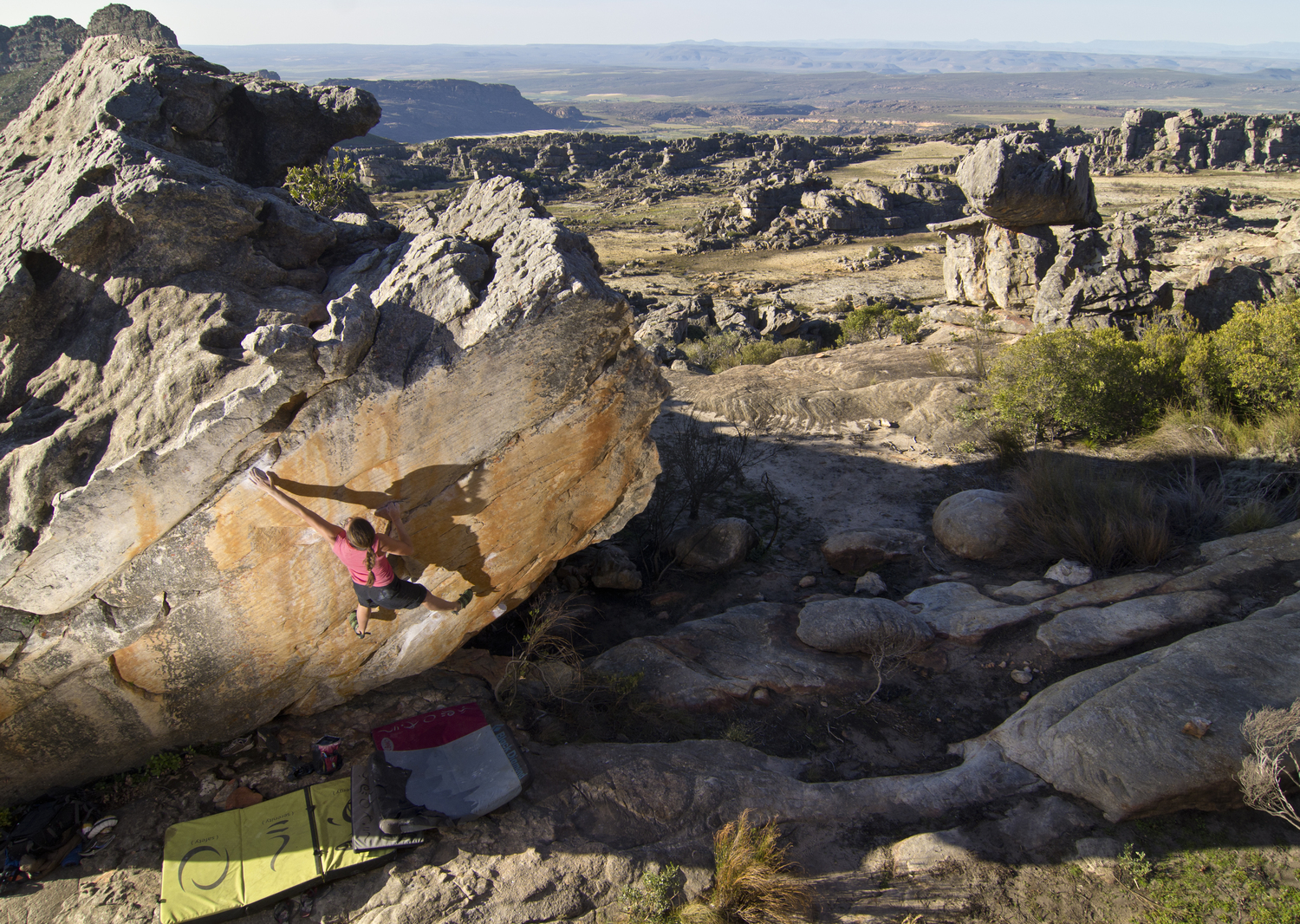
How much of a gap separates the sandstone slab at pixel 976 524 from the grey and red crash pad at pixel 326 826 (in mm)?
6076

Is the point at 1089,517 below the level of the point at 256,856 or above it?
above

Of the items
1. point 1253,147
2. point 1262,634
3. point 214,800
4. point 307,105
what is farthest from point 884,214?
point 214,800

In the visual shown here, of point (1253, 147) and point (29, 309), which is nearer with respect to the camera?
point (29, 309)

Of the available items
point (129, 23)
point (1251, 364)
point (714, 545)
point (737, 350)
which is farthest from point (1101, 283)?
point (129, 23)

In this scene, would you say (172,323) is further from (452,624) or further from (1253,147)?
(1253,147)

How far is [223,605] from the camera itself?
5.14 meters

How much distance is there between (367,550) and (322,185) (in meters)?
7.60

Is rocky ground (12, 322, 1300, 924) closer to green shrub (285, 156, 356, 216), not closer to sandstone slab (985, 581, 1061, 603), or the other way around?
sandstone slab (985, 581, 1061, 603)

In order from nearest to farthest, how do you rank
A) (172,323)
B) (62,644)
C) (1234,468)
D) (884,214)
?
(62,644) < (172,323) < (1234,468) < (884,214)

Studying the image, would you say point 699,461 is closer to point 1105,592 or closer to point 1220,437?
point 1105,592

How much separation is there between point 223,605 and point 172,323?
7.30 feet

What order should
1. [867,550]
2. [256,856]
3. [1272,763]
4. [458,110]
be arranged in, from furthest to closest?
[458,110], [867,550], [256,856], [1272,763]

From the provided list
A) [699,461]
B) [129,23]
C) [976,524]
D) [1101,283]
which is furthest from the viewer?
[129,23]

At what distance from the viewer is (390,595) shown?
16.6 ft
